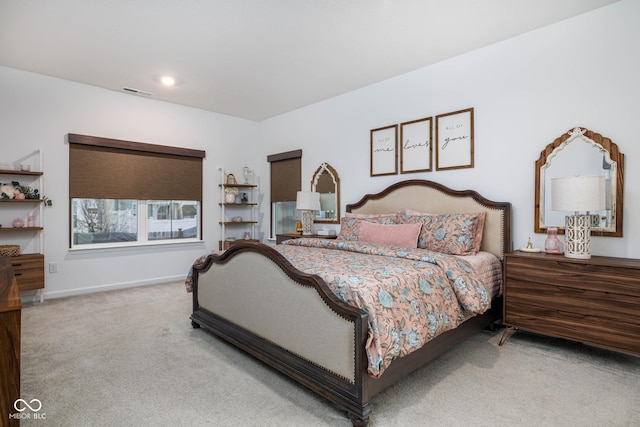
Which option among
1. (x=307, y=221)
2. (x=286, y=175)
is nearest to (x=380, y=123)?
(x=307, y=221)

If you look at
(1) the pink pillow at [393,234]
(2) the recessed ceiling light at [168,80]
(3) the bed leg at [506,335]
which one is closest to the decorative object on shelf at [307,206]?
(1) the pink pillow at [393,234]

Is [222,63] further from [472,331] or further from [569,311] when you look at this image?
[569,311]

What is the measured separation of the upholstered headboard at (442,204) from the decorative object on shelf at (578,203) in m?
0.59

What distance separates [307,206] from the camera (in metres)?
4.62

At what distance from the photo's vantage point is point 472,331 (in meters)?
2.66

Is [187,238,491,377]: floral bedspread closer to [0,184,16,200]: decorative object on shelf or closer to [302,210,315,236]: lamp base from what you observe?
[302,210,315,236]: lamp base

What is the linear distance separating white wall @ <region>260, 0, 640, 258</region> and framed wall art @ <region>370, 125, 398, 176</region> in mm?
95

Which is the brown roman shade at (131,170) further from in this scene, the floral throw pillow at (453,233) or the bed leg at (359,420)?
the bed leg at (359,420)

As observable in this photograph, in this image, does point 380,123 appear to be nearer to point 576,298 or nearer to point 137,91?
point 576,298

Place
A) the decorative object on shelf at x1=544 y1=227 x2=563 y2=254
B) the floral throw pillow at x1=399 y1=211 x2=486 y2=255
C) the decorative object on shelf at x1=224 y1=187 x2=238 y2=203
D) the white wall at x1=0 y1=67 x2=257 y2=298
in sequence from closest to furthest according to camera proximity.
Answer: the decorative object on shelf at x1=544 y1=227 x2=563 y2=254, the floral throw pillow at x1=399 y1=211 x2=486 y2=255, the white wall at x1=0 y1=67 x2=257 y2=298, the decorative object on shelf at x1=224 y1=187 x2=238 y2=203

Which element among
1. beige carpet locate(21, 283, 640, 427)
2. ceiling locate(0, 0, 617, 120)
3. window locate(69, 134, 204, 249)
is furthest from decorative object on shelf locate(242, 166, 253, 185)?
beige carpet locate(21, 283, 640, 427)

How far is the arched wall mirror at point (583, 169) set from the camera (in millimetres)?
2658

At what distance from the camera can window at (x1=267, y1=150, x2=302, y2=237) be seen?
541 centimetres

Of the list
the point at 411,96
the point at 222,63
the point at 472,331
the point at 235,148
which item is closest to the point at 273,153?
Result: the point at 235,148
